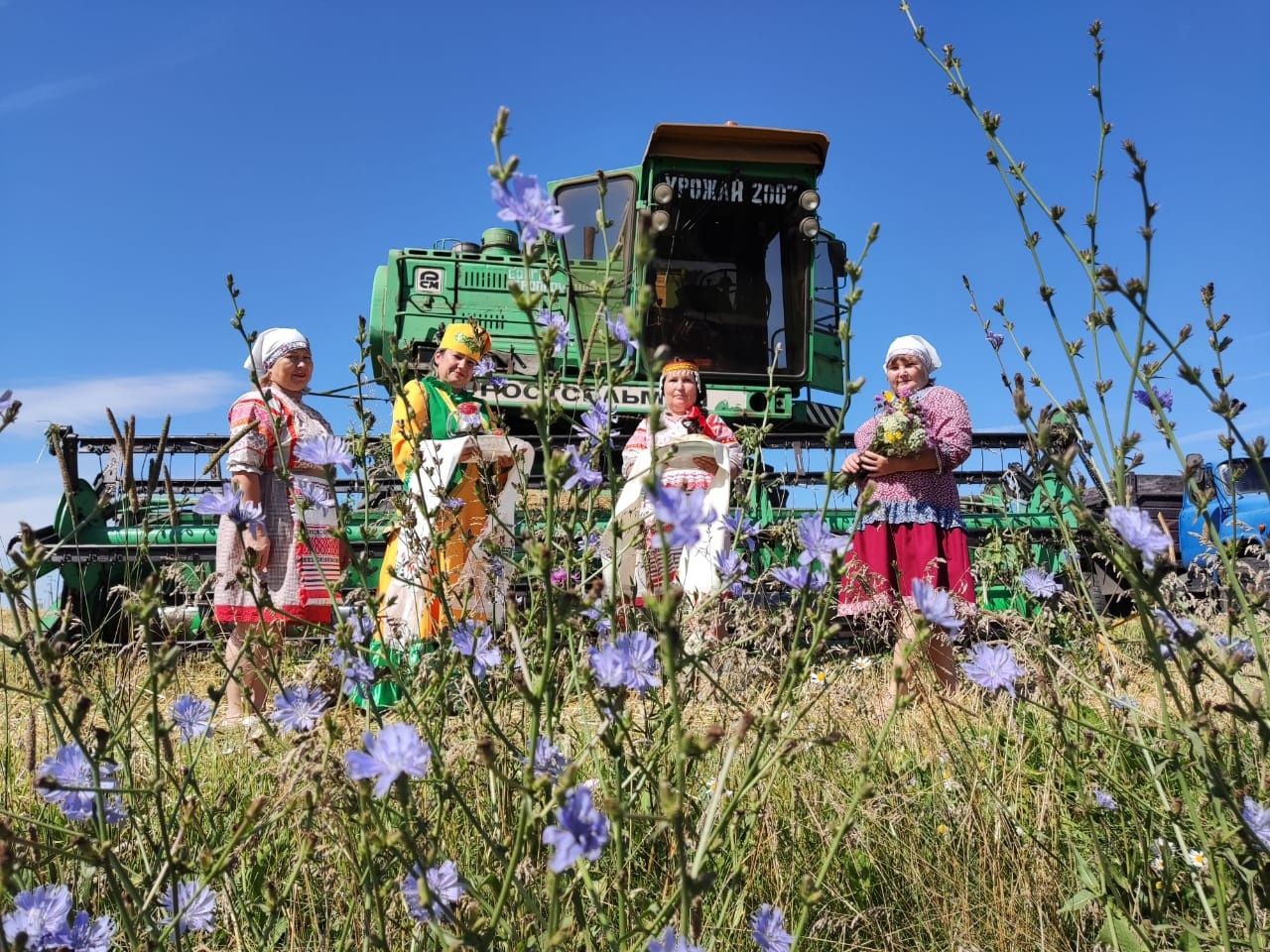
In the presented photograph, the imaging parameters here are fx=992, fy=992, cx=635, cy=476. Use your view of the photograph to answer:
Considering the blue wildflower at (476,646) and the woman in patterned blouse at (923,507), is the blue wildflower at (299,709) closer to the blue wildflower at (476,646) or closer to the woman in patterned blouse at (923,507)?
the blue wildflower at (476,646)

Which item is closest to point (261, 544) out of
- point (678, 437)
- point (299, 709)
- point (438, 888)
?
point (678, 437)

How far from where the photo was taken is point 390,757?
35.4 inches

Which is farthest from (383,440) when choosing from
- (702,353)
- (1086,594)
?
(702,353)

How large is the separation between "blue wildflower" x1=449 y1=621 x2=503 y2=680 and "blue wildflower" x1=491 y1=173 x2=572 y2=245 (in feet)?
1.62

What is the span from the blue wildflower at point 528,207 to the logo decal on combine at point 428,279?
10.4m

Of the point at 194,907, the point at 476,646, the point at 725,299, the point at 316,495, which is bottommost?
the point at 194,907

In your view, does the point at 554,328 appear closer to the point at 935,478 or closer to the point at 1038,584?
the point at 1038,584

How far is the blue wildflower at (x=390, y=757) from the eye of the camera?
2.89ft

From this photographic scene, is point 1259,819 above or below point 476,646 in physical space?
below

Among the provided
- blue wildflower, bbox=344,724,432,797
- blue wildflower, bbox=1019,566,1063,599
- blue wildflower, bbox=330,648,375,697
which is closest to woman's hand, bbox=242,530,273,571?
blue wildflower, bbox=330,648,375,697

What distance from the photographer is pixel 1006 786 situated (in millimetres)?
2041

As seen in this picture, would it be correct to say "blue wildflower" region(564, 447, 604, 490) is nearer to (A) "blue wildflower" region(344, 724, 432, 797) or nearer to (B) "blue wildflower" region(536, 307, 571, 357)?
(B) "blue wildflower" region(536, 307, 571, 357)

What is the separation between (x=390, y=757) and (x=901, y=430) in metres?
3.01

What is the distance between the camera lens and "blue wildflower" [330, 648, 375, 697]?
1.29 m
